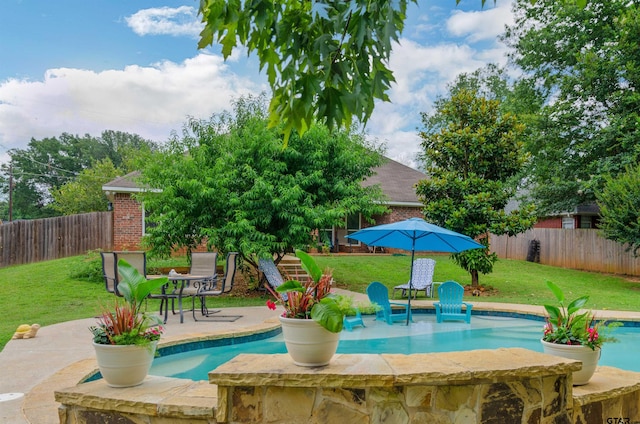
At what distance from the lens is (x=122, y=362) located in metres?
3.06

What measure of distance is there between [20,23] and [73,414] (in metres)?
13.3

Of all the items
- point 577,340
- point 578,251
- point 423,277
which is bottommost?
point 423,277

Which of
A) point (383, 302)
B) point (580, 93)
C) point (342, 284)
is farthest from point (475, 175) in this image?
point (580, 93)

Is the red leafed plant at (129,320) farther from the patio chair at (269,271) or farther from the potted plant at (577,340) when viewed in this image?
the patio chair at (269,271)

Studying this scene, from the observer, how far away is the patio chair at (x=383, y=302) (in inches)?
332

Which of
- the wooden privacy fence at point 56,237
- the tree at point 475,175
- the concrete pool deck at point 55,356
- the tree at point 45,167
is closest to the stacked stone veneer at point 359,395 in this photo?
the concrete pool deck at point 55,356

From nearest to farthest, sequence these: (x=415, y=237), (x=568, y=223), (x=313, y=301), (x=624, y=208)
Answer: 1. (x=313, y=301)
2. (x=415, y=237)
3. (x=624, y=208)
4. (x=568, y=223)

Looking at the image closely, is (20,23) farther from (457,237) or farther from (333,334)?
(333,334)

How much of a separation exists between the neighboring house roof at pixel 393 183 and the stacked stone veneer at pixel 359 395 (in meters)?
14.1

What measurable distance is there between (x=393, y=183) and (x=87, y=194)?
20512 mm

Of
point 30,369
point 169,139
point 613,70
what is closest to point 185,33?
point 169,139

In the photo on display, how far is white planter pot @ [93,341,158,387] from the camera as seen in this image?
3.02 metres

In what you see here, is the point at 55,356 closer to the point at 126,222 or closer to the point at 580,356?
the point at 580,356

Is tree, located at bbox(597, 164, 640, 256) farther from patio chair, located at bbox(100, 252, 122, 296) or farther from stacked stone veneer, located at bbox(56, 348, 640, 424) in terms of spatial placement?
patio chair, located at bbox(100, 252, 122, 296)
